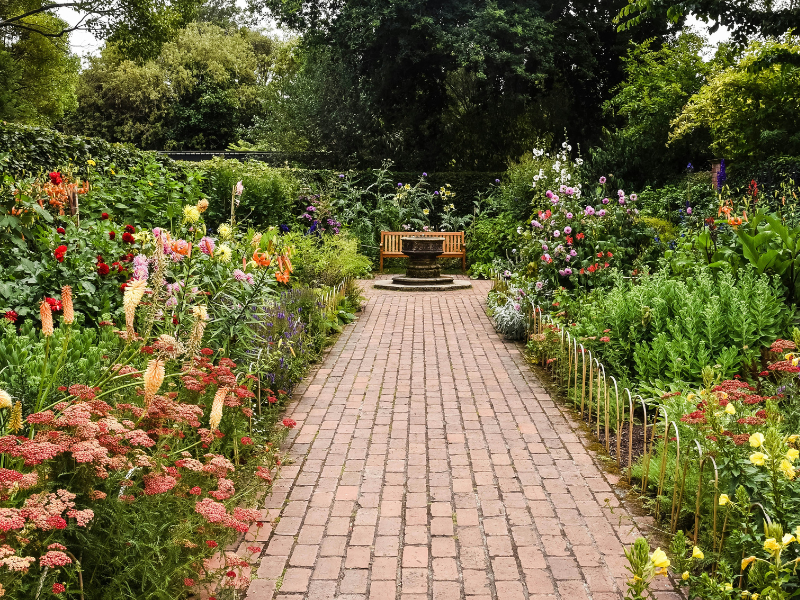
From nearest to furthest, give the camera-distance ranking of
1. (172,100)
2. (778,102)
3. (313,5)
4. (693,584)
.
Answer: (693,584)
(778,102)
(313,5)
(172,100)

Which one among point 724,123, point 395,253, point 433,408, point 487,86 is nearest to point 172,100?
point 487,86

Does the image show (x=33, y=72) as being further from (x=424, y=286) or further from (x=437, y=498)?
(x=437, y=498)

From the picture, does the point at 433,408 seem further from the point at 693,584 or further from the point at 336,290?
the point at 336,290

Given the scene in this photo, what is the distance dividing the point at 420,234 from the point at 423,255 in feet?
7.55

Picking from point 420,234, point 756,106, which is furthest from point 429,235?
point 756,106

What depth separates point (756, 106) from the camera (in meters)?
14.8

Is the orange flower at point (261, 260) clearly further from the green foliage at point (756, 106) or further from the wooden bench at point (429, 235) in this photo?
the green foliage at point (756, 106)

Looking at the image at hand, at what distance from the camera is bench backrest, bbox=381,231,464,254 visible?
16078mm

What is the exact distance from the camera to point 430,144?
2072 cm

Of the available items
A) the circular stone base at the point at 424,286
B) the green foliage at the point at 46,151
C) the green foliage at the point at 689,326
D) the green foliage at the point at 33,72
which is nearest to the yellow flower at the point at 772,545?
the green foliage at the point at 689,326

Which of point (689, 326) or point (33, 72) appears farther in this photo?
point (33, 72)

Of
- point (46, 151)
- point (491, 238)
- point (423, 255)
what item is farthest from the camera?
point (491, 238)

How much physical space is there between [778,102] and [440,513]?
14427mm

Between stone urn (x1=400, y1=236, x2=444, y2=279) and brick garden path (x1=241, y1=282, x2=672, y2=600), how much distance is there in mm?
7024
